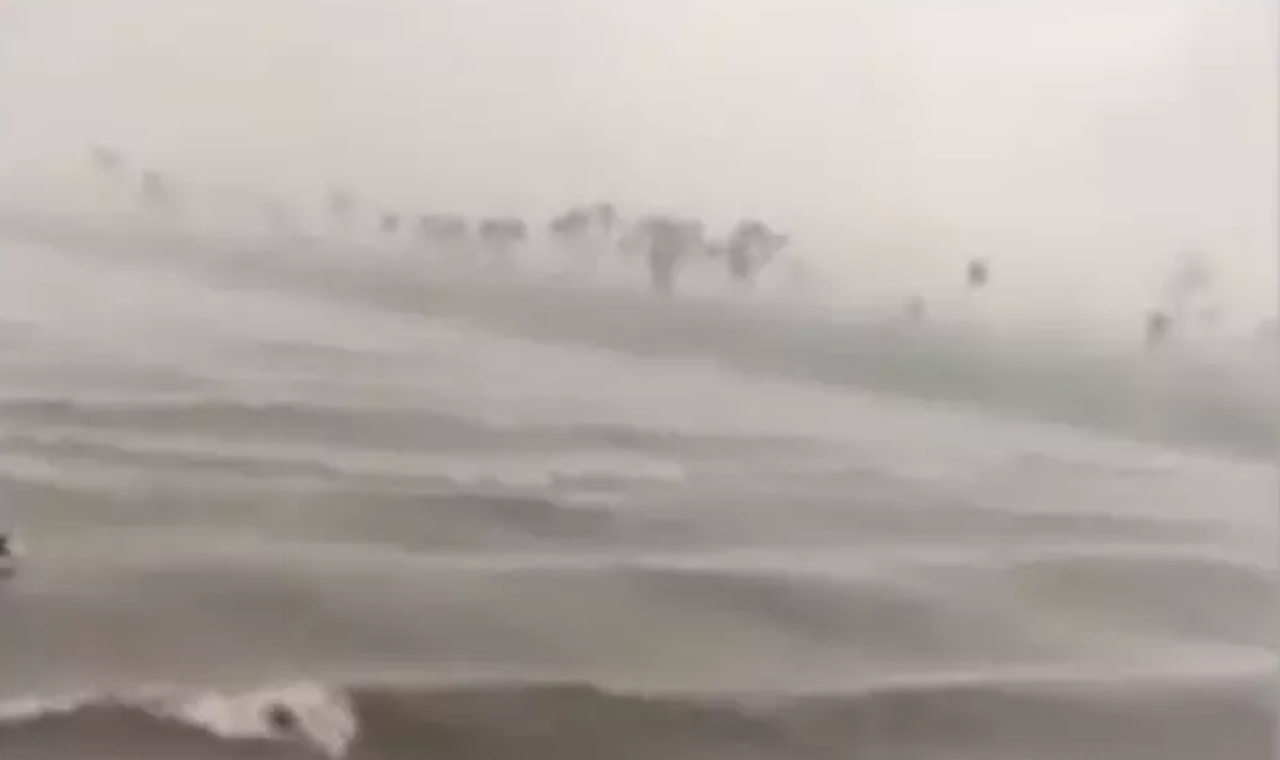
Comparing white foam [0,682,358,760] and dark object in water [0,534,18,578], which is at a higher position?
dark object in water [0,534,18,578]

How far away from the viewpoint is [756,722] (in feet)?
3.04

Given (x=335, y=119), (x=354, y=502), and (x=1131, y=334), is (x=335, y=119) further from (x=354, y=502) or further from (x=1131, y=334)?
(x=1131, y=334)

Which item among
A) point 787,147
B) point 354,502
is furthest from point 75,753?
point 787,147

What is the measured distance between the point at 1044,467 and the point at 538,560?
0.30 m

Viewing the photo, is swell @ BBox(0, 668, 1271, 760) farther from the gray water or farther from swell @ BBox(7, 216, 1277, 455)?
swell @ BBox(7, 216, 1277, 455)

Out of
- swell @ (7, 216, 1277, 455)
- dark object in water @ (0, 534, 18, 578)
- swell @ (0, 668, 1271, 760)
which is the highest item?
swell @ (7, 216, 1277, 455)

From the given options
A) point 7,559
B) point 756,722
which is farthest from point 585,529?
point 7,559

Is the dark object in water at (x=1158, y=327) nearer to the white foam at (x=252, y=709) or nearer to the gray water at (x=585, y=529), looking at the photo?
the gray water at (x=585, y=529)

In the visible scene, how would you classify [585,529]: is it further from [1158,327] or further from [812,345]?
[1158,327]

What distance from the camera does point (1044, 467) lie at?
94cm

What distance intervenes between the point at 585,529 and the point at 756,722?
15 centimetres

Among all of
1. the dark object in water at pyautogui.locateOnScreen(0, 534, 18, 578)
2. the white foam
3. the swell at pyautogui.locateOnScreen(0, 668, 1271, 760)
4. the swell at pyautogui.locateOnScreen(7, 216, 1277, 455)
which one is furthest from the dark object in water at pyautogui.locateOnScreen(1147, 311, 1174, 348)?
the dark object in water at pyautogui.locateOnScreen(0, 534, 18, 578)

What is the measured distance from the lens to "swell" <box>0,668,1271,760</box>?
93 centimetres

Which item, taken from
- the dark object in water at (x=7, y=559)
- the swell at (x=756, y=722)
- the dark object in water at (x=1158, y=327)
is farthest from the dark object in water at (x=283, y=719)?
the dark object in water at (x=1158, y=327)
